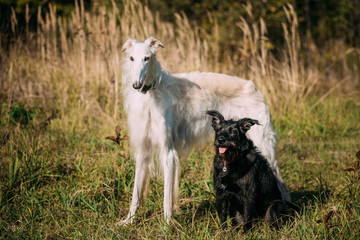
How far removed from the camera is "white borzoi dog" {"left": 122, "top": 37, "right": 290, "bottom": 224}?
349 centimetres

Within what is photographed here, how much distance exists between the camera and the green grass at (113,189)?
2939 millimetres

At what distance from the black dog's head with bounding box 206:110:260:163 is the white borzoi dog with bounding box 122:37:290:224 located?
612mm

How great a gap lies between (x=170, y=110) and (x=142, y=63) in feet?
2.06

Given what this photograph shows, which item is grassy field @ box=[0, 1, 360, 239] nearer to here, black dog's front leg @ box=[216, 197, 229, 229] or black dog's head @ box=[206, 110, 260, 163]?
black dog's front leg @ box=[216, 197, 229, 229]

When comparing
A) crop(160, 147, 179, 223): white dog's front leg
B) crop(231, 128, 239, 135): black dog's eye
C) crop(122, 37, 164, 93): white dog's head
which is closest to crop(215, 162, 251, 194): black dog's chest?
crop(231, 128, 239, 135): black dog's eye

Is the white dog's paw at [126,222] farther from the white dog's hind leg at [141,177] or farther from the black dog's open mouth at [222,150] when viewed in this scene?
the black dog's open mouth at [222,150]

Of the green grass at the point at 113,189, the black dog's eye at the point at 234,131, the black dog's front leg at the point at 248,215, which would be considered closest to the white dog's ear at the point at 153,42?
the black dog's eye at the point at 234,131

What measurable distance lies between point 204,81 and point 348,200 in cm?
209

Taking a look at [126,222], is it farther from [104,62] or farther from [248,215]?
[104,62]

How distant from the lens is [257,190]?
3.24 metres

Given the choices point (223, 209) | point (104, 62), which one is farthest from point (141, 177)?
point (104, 62)

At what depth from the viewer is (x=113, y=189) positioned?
12.1ft

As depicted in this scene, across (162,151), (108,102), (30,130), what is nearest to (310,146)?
(162,151)

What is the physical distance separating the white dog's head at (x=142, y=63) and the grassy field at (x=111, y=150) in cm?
116
